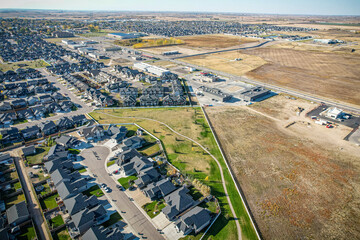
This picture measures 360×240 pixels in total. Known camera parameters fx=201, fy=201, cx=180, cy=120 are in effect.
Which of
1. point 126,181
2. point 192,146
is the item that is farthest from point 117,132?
point 192,146

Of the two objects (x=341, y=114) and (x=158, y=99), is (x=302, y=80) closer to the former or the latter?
(x=341, y=114)

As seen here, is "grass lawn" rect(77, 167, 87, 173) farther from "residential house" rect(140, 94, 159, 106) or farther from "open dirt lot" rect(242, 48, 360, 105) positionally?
"open dirt lot" rect(242, 48, 360, 105)

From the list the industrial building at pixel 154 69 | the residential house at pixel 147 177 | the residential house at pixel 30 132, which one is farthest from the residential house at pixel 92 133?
the industrial building at pixel 154 69

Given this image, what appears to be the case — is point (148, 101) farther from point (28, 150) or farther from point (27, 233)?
point (27, 233)

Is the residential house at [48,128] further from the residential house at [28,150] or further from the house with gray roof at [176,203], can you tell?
the house with gray roof at [176,203]

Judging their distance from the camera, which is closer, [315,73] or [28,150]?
[28,150]
